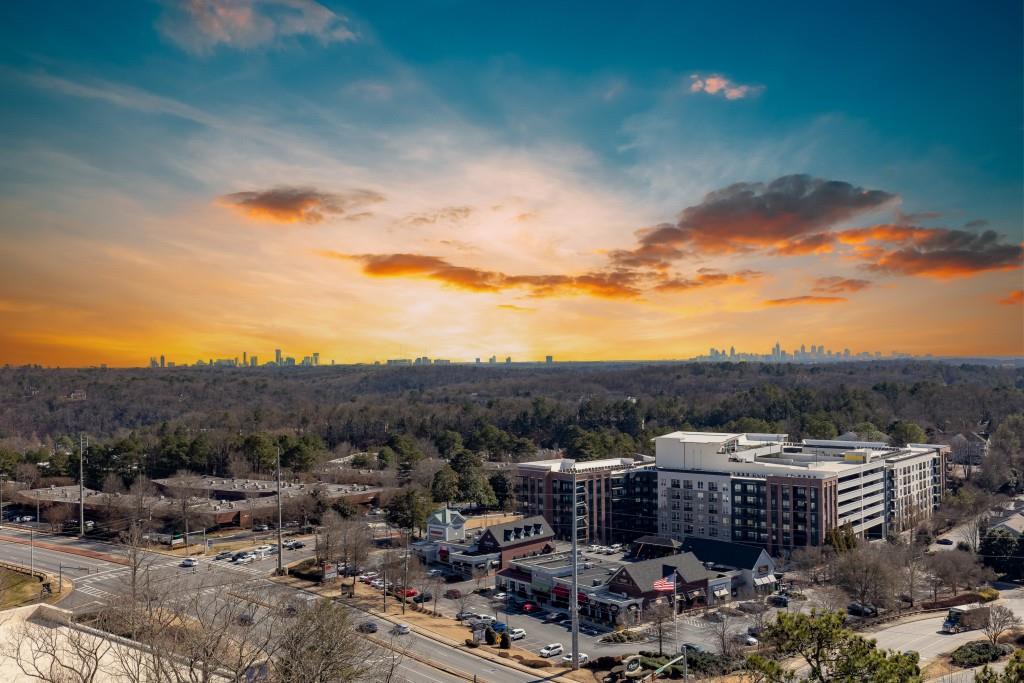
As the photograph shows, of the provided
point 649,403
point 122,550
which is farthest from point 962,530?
point 122,550

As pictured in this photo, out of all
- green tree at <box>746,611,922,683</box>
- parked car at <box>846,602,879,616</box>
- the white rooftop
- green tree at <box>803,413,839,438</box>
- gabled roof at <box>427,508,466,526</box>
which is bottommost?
parked car at <box>846,602,879,616</box>

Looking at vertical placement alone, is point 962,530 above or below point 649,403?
below

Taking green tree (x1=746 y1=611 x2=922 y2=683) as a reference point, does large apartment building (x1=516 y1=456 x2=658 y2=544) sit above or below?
below

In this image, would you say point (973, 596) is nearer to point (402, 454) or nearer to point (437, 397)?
point (402, 454)

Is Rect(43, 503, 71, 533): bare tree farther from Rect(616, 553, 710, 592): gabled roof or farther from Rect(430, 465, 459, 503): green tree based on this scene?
Rect(616, 553, 710, 592): gabled roof

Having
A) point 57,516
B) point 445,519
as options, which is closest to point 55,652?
point 445,519

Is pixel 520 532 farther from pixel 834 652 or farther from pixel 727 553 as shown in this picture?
pixel 834 652

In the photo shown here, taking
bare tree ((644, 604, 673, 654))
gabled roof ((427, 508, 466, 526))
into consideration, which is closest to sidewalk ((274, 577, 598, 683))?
bare tree ((644, 604, 673, 654))
